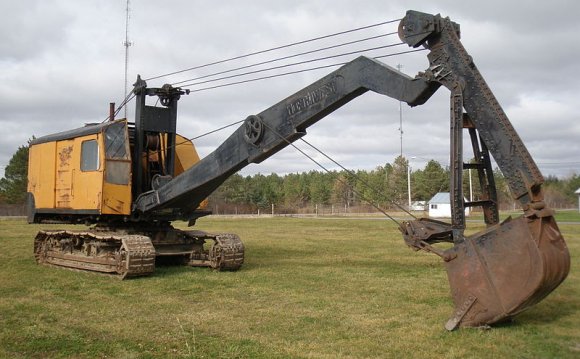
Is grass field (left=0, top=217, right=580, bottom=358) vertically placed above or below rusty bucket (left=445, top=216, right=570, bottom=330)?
below

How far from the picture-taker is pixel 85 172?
1220 cm

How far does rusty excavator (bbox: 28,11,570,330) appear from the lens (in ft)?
21.3

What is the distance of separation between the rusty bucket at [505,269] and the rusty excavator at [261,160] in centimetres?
1

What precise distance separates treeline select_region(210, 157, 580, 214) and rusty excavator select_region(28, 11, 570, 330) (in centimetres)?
4587

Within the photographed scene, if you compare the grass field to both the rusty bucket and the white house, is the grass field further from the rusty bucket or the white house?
the white house

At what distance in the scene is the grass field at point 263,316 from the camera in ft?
20.5

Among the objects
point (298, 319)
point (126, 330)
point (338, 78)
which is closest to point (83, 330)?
point (126, 330)

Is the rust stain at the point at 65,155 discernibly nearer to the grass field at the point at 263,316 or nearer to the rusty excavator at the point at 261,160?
the rusty excavator at the point at 261,160

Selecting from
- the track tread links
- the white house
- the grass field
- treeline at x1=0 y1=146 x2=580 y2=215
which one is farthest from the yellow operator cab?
the white house

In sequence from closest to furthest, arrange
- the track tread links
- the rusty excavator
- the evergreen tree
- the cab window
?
the rusty excavator → the track tread links → the cab window → the evergreen tree

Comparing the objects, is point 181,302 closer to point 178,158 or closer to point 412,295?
point 412,295

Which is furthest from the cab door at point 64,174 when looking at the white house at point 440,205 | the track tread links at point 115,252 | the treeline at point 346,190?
the white house at point 440,205

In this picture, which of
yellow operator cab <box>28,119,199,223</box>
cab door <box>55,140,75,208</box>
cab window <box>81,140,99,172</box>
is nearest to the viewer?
yellow operator cab <box>28,119,199,223</box>

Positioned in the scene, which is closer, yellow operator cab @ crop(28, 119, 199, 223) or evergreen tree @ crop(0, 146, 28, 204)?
yellow operator cab @ crop(28, 119, 199, 223)
